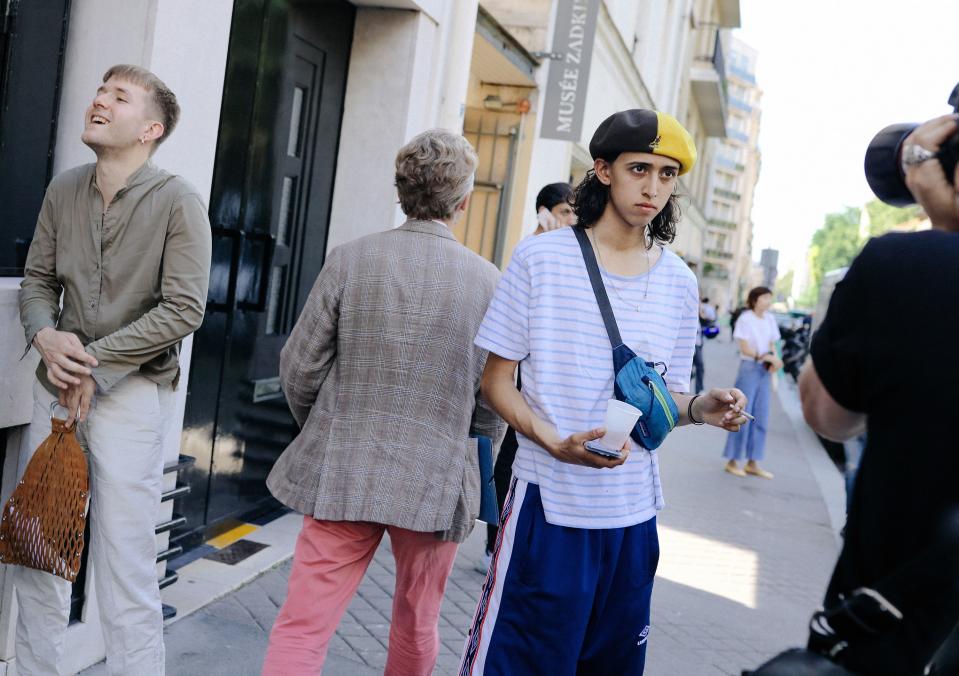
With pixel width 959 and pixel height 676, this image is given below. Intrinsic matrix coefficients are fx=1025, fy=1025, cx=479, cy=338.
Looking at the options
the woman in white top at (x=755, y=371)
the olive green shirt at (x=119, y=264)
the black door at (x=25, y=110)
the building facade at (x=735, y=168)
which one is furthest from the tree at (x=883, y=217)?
the olive green shirt at (x=119, y=264)

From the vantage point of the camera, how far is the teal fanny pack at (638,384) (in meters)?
2.37

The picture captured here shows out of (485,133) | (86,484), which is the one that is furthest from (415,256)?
(485,133)

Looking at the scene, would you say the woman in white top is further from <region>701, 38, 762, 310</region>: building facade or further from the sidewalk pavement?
<region>701, 38, 762, 310</region>: building facade

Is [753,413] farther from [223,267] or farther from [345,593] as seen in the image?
[345,593]

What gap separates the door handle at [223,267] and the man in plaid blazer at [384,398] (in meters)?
1.85

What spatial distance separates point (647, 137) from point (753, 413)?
808cm

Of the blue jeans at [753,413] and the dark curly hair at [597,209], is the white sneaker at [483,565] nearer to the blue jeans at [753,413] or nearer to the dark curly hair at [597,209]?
the dark curly hair at [597,209]

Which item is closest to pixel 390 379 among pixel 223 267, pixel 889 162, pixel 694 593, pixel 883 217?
pixel 889 162

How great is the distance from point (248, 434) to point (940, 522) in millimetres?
4137

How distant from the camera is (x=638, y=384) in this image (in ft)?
7.80

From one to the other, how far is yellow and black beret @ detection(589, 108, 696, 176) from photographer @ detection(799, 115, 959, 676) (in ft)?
2.53

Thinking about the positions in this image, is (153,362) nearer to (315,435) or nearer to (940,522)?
(315,435)

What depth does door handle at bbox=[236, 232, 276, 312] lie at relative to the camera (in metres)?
4.89

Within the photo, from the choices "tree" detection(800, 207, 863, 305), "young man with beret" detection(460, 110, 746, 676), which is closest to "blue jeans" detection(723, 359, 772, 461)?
"young man with beret" detection(460, 110, 746, 676)
